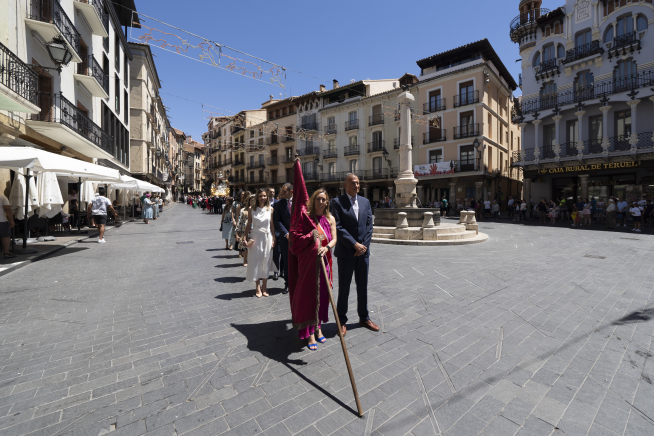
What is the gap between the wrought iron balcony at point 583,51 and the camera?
2153 centimetres

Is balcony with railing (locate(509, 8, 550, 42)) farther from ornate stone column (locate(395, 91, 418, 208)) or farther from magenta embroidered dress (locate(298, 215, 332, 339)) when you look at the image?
magenta embroidered dress (locate(298, 215, 332, 339))

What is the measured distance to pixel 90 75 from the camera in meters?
15.3

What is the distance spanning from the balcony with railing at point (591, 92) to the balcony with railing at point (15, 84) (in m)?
29.2

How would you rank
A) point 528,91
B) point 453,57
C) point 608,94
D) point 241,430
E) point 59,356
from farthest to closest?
point 453,57 → point 528,91 → point 608,94 → point 59,356 → point 241,430

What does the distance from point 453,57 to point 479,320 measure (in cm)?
3163

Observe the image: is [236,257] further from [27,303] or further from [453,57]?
[453,57]

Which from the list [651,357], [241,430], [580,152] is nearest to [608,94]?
[580,152]

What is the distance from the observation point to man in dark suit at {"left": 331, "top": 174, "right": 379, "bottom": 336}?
3.53m

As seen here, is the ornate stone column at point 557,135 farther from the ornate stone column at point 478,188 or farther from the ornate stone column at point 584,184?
the ornate stone column at point 478,188

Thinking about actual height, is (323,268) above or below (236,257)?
above

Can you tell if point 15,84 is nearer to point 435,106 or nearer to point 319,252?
point 319,252

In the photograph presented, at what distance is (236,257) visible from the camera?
27.4 feet

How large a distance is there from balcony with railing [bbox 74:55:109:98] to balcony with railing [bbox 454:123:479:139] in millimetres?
25942

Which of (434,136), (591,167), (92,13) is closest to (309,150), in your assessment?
(434,136)
